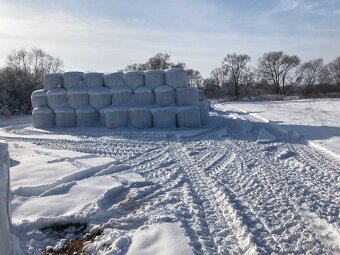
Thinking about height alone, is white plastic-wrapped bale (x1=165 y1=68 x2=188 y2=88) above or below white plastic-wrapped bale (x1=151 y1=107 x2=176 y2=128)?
above

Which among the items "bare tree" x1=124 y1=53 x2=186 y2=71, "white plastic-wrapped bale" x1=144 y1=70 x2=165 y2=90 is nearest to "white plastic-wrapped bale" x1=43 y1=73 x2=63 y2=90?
"white plastic-wrapped bale" x1=144 y1=70 x2=165 y2=90

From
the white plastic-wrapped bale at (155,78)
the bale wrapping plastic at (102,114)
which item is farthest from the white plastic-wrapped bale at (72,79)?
the white plastic-wrapped bale at (155,78)

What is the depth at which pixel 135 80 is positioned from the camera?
50.1 feet

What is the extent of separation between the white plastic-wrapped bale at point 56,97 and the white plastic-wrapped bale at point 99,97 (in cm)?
127

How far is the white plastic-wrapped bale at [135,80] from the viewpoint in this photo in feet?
50.1

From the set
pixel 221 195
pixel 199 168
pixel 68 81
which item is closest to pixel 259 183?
pixel 221 195

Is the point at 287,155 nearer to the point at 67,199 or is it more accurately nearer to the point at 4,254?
the point at 67,199

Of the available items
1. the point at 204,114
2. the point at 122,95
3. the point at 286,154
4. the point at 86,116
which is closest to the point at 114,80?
the point at 122,95

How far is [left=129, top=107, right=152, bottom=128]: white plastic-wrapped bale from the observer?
47.5 feet

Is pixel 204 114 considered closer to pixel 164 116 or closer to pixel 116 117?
pixel 164 116

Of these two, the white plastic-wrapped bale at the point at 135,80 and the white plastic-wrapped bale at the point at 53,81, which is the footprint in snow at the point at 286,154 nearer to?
the white plastic-wrapped bale at the point at 135,80

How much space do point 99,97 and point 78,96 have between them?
958 mm

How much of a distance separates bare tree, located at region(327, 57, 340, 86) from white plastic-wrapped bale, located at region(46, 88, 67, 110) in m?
61.5

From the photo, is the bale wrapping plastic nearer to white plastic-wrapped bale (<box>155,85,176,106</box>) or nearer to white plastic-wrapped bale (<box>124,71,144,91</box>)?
white plastic-wrapped bale (<box>124,71,144,91</box>)
